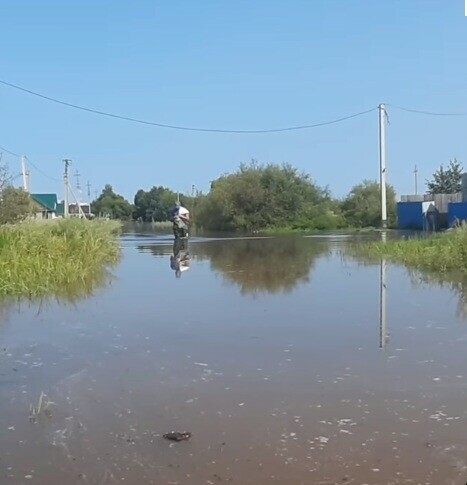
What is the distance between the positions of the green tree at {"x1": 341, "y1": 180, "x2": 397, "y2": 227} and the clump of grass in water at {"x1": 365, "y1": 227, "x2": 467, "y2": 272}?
103 feet

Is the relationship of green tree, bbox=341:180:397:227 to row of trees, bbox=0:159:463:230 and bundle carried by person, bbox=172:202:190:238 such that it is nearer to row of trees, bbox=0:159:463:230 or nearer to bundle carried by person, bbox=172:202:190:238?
row of trees, bbox=0:159:463:230

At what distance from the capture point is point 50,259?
12750mm

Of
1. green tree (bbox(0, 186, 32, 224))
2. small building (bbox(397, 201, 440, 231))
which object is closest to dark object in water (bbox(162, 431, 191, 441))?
green tree (bbox(0, 186, 32, 224))

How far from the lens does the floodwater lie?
359cm

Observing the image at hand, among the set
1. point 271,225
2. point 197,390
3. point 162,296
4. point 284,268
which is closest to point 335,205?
point 271,225

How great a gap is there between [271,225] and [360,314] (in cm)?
4353

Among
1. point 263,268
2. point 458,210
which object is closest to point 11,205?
point 263,268

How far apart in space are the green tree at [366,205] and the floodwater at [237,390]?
41072 millimetres

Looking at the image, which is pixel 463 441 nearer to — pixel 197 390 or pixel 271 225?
pixel 197 390

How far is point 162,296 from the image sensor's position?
10.5 m

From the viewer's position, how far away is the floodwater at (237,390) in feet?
11.8

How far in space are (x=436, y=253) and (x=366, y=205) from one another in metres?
37.7

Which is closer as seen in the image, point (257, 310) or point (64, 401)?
point (64, 401)

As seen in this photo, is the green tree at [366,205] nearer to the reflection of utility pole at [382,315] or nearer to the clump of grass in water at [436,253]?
the clump of grass in water at [436,253]
